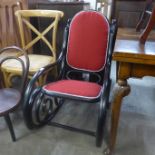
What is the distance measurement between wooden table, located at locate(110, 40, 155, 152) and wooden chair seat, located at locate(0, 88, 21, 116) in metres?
0.71

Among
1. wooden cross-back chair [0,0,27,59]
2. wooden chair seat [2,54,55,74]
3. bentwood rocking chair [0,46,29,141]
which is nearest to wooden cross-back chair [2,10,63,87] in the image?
wooden chair seat [2,54,55,74]

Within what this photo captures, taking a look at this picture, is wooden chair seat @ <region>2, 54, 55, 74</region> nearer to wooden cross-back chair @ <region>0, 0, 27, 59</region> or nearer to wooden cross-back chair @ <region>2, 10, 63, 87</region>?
wooden cross-back chair @ <region>2, 10, 63, 87</region>

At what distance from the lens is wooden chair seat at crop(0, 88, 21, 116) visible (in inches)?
50.3

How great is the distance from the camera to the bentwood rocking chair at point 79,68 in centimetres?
134

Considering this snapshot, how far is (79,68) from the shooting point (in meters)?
1.66

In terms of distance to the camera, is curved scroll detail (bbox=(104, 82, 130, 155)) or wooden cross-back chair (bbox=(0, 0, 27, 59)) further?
wooden cross-back chair (bbox=(0, 0, 27, 59))

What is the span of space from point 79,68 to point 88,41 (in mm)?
250

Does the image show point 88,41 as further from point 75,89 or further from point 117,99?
point 117,99

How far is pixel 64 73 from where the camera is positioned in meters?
1.70

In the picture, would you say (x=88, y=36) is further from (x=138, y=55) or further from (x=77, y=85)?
(x=138, y=55)

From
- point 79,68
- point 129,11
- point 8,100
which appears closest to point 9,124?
point 8,100

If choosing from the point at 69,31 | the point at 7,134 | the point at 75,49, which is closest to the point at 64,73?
the point at 75,49

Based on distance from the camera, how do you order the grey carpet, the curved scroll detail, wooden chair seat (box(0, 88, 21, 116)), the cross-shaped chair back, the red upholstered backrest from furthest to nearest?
the cross-shaped chair back → the red upholstered backrest → the grey carpet → wooden chair seat (box(0, 88, 21, 116)) → the curved scroll detail

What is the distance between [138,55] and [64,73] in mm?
938
